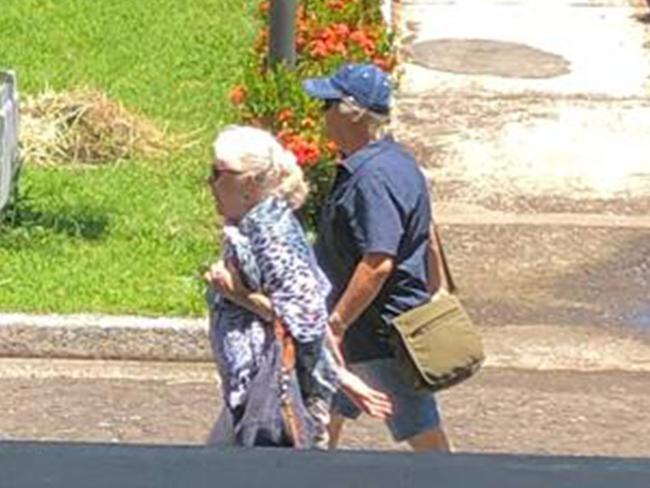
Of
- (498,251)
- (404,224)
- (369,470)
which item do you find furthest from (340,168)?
(498,251)

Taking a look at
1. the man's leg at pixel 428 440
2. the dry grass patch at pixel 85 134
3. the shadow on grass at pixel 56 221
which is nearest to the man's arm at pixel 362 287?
the man's leg at pixel 428 440

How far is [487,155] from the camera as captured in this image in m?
13.7

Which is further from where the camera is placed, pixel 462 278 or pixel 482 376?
pixel 462 278

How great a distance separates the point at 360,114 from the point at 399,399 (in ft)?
3.12

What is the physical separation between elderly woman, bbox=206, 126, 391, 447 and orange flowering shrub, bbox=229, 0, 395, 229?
4.15 metres

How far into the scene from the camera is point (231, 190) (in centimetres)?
641

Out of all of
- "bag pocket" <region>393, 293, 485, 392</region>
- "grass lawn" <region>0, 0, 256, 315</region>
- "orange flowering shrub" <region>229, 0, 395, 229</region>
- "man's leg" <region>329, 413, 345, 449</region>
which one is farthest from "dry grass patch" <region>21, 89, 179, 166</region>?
"bag pocket" <region>393, 293, 485, 392</region>

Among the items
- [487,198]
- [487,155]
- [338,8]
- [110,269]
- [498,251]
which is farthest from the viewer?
[338,8]

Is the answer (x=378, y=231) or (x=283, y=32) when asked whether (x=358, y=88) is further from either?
(x=283, y=32)

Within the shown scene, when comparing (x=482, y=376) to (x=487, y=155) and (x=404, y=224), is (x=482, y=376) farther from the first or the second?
(x=487, y=155)

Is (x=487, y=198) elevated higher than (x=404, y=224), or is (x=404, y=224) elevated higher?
(x=404, y=224)

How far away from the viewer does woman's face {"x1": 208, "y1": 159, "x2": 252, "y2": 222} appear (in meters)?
6.38

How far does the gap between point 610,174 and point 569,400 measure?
13.6 ft

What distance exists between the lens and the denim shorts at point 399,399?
7.14m
